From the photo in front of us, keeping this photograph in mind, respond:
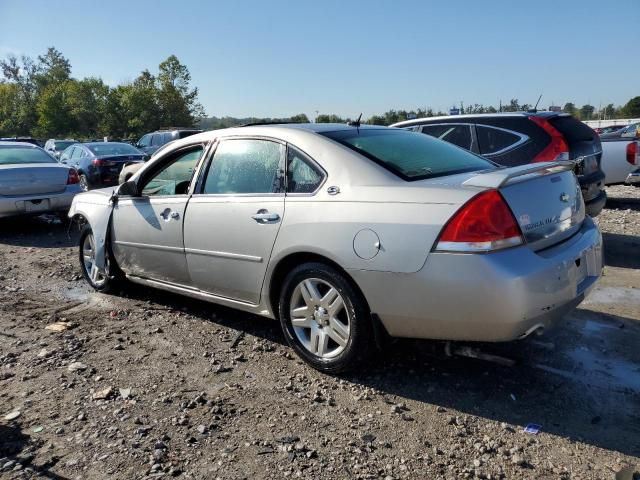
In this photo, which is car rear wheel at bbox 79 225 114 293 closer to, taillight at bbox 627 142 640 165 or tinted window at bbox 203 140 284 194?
tinted window at bbox 203 140 284 194

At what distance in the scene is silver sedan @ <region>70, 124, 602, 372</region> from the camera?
9.16 feet

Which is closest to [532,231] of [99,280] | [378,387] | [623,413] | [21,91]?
[623,413]

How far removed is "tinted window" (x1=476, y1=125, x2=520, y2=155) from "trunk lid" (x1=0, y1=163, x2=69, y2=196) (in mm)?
6859

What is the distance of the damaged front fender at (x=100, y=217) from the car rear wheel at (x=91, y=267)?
0.13m

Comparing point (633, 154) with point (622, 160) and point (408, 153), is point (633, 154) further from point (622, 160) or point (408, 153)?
point (408, 153)

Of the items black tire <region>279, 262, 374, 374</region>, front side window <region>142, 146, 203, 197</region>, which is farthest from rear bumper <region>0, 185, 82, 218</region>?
black tire <region>279, 262, 374, 374</region>

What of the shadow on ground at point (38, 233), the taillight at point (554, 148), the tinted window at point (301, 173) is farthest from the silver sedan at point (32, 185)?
the taillight at point (554, 148)

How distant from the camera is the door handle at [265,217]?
353 centimetres

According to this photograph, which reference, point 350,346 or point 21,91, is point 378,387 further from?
point 21,91

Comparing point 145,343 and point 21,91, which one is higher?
point 21,91

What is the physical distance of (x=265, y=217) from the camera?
3588mm

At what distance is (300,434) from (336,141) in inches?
73.2

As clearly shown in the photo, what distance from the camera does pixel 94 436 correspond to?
2.85 metres

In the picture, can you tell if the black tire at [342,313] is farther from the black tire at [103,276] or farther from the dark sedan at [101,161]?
the dark sedan at [101,161]
